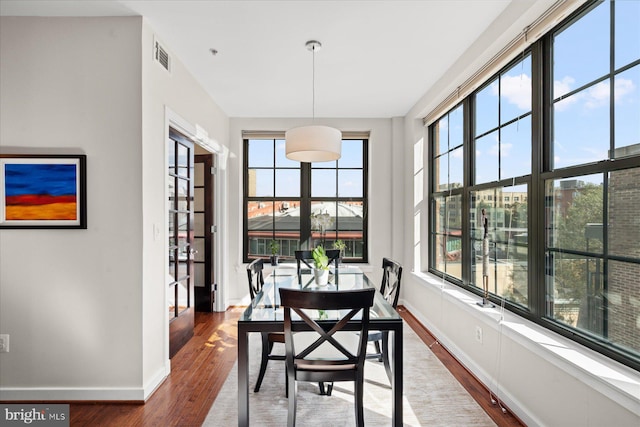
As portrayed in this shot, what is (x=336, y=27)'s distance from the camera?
2.61m

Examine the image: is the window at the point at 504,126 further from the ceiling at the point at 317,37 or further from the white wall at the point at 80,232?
the white wall at the point at 80,232

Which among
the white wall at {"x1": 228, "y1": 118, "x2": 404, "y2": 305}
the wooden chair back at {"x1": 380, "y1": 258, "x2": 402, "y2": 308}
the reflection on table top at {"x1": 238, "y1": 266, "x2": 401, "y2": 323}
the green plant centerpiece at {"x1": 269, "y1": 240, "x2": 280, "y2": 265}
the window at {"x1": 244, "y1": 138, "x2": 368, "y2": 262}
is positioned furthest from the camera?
the window at {"x1": 244, "y1": 138, "x2": 368, "y2": 262}

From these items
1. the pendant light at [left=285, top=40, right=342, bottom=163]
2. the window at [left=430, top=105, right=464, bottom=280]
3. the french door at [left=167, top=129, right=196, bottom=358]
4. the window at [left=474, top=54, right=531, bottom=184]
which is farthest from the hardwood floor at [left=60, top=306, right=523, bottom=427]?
the pendant light at [left=285, top=40, right=342, bottom=163]

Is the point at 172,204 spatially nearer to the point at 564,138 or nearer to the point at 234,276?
the point at 234,276

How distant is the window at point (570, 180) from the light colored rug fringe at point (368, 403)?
766 millimetres

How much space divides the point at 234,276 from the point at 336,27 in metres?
3.58

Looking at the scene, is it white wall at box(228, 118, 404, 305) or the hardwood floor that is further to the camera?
white wall at box(228, 118, 404, 305)

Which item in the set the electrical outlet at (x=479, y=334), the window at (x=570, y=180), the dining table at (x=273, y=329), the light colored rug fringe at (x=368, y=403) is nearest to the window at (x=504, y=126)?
the window at (x=570, y=180)

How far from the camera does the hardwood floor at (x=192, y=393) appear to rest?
7.34 feet

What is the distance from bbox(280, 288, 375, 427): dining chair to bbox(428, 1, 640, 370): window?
3.88 ft

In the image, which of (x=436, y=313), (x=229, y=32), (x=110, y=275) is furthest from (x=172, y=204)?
(x=436, y=313)

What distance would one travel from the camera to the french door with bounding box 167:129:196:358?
322 cm

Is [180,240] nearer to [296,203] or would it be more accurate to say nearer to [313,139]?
[313,139]

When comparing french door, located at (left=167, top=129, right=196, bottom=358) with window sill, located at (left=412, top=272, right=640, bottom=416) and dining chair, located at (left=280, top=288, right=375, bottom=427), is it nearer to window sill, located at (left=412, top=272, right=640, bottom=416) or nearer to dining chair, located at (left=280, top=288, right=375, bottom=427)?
dining chair, located at (left=280, top=288, right=375, bottom=427)
